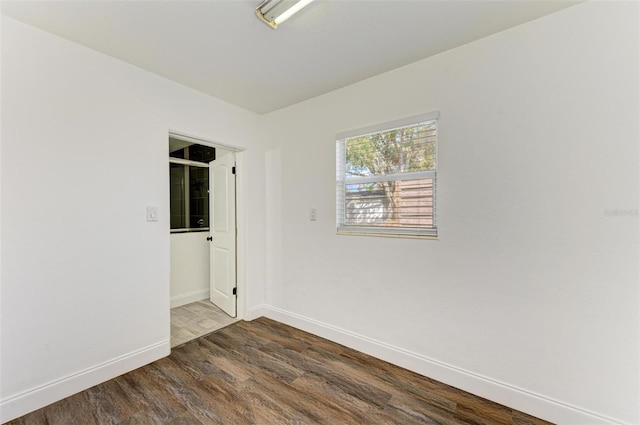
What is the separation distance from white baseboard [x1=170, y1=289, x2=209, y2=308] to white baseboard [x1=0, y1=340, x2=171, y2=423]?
1312 millimetres

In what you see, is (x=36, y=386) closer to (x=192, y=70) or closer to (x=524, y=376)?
(x=192, y=70)

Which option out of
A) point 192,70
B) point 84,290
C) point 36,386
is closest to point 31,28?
point 192,70

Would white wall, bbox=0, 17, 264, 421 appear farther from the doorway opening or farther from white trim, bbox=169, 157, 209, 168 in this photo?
white trim, bbox=169, 157, 209, 168

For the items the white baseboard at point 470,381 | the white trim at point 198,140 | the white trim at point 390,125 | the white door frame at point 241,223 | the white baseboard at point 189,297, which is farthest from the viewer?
the white baseboard at point 189,297

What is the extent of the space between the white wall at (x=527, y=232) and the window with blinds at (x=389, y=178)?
0.09 m

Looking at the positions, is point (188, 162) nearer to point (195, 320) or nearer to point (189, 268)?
point (189, 268)

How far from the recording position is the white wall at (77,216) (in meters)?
1.67

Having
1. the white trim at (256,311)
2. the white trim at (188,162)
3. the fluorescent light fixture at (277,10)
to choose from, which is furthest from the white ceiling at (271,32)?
the white trim at (256,311)

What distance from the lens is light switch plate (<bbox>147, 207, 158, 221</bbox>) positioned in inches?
89.0

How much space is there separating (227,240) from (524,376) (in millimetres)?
3017

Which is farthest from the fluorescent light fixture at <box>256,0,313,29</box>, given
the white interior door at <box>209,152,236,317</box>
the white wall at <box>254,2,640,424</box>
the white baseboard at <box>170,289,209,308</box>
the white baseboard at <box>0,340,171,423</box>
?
the white baseboard at <box>170,289,209,308</box>

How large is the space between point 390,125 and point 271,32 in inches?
45.3

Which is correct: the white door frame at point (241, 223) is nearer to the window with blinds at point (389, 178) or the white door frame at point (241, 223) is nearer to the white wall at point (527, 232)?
the window with blinds at point (389, 178)

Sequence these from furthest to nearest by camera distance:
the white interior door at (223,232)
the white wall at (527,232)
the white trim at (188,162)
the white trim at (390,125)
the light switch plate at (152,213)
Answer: the white trim at (188,162) → the white interior door at (223,232) → the light switch plate at (152,213) → the white trim at (390,125) → the white wall at (527,232)
